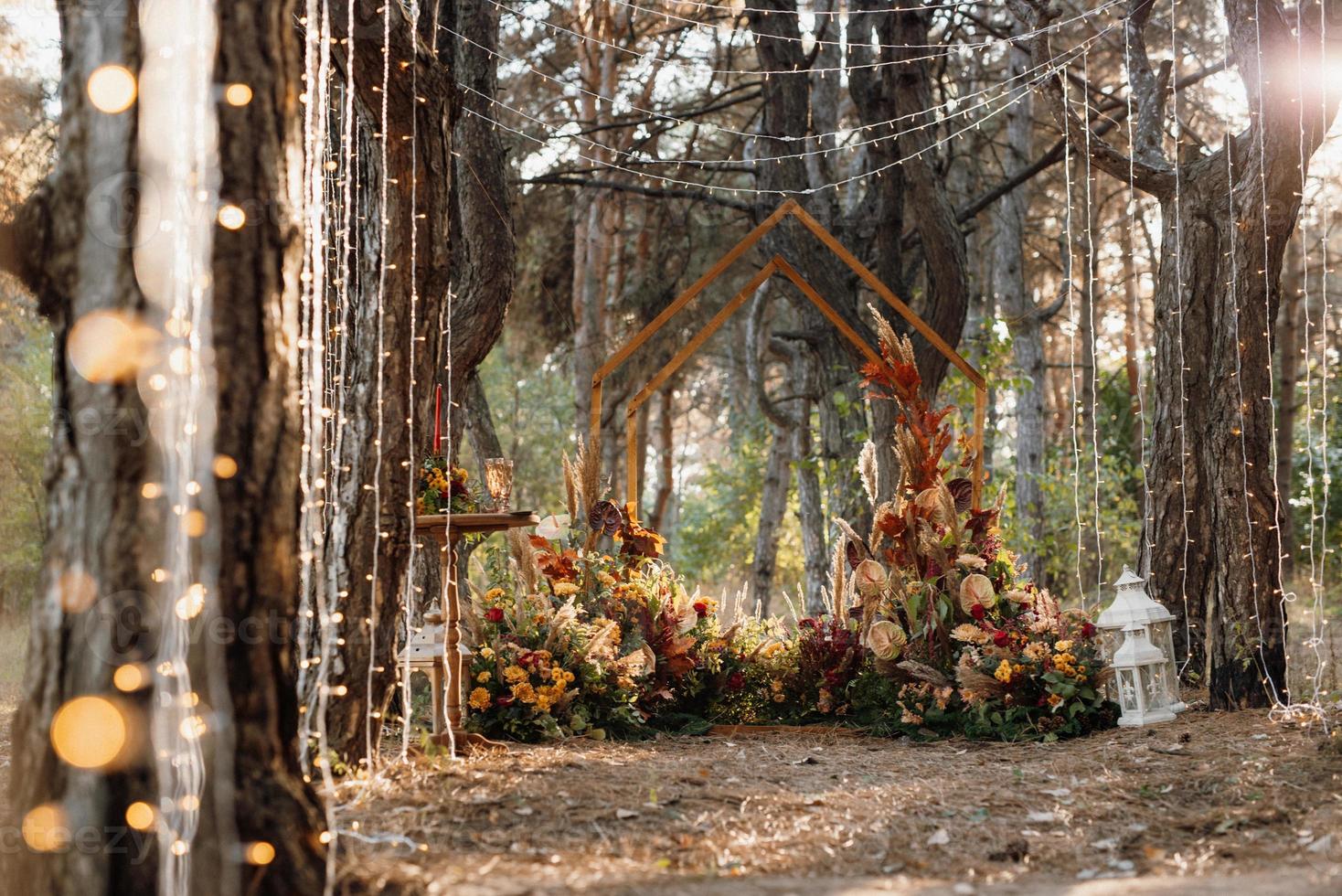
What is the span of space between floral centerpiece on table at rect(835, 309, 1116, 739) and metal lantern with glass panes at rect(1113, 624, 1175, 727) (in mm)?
117

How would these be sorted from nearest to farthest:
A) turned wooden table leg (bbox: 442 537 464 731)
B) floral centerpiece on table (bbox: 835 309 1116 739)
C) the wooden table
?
the wooden table < turned wooden table leg (bbox: 442 537 464 731) < floral centerpiece on table (bbox: 835 309 1116 739)

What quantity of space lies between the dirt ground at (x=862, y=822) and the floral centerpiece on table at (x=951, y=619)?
55cm

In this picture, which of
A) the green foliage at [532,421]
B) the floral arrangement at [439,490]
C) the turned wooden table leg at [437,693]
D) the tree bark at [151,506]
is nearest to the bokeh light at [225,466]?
the tree bark at [151,506]

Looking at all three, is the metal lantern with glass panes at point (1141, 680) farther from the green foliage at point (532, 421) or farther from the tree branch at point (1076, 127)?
the green foliage at point (532, 421)

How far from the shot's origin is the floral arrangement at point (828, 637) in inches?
208

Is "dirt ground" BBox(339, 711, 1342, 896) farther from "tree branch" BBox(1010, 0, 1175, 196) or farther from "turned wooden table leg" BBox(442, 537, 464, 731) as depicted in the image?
"tree branch" BBox(1010, 0, 1175, 196)

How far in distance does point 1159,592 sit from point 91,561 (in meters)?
5.11

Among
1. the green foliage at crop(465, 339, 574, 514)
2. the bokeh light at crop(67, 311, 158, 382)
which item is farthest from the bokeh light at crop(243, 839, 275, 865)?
the green foliage at crop(465, 339, 574, 514)

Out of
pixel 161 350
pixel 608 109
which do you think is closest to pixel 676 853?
pixel 161 350

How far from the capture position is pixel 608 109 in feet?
39.6

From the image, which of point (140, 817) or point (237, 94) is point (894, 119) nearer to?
point (237, 94)

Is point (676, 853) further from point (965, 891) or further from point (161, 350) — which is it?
point (161, 350)

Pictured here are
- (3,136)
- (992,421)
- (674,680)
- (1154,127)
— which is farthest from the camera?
(992,421)

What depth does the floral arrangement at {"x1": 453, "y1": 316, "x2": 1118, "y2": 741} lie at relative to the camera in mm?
5293
